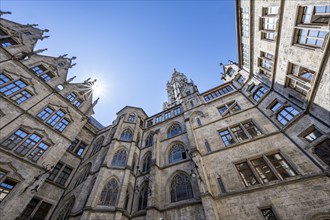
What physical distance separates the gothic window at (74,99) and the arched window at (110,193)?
46.2 feet

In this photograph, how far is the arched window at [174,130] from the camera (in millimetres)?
20487

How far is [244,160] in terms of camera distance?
1274cm

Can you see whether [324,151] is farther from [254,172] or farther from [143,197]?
[143,197]

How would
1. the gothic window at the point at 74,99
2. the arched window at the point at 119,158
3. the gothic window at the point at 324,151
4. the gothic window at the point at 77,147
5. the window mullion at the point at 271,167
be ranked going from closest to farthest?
the gothic window at the point at 324,151
the window mullion at the point at 271,167
the arched window at the point at 119,158
the gothic window at the point at 77,147
the gothic window at the point at 74,99

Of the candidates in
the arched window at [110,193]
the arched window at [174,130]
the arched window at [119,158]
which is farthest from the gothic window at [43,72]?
the arched window at [174,130]

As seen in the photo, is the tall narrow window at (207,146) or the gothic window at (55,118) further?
the gothic window at (55,118)

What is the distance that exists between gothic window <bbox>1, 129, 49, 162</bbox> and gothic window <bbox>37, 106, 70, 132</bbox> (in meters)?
2.27

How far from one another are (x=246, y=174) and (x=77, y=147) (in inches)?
873

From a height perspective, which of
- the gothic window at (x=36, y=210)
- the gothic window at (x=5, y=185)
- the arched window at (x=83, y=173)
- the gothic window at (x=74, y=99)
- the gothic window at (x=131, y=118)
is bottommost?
the gothic window at (x=36, y=210)

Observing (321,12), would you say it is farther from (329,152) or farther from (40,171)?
(40,171)

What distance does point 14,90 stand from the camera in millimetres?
16500

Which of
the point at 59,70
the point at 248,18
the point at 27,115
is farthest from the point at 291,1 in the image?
the point at 59,70

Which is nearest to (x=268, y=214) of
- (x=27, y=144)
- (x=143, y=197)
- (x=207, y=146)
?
(x=207, y=146)

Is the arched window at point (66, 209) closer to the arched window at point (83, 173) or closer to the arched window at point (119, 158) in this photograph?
the arched window at point (83, 173)
